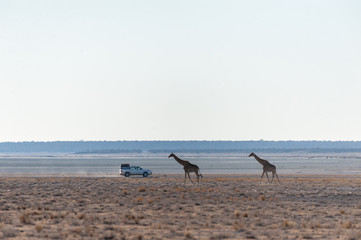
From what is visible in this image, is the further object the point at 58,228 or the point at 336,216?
the point at 336,216

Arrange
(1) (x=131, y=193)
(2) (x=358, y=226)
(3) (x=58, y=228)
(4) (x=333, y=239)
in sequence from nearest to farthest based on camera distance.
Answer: (4) (x=333, y=239)
(3) (x=58, y=228)
(2) (x=358, y=226)
(1) (x=131, y=193)

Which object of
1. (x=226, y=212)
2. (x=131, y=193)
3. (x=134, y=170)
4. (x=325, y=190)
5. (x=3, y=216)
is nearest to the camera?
(x=3, y=216)

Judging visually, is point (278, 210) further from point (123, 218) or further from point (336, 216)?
point (123, 218)

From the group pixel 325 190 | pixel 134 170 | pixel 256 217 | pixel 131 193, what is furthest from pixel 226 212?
pixel 134 170

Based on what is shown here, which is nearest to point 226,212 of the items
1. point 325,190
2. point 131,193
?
point 131,193

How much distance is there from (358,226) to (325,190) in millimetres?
22639

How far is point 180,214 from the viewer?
33.6 metres

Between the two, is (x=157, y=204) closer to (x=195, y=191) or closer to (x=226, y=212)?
(x=226, y=212)

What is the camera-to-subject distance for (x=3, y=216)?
3206 cm

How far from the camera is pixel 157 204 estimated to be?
38.7 meters

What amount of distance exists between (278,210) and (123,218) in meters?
9.36

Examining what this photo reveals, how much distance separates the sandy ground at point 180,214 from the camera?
2669 cm

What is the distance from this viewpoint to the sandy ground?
87.6ft

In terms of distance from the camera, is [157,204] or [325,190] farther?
[325,190]
